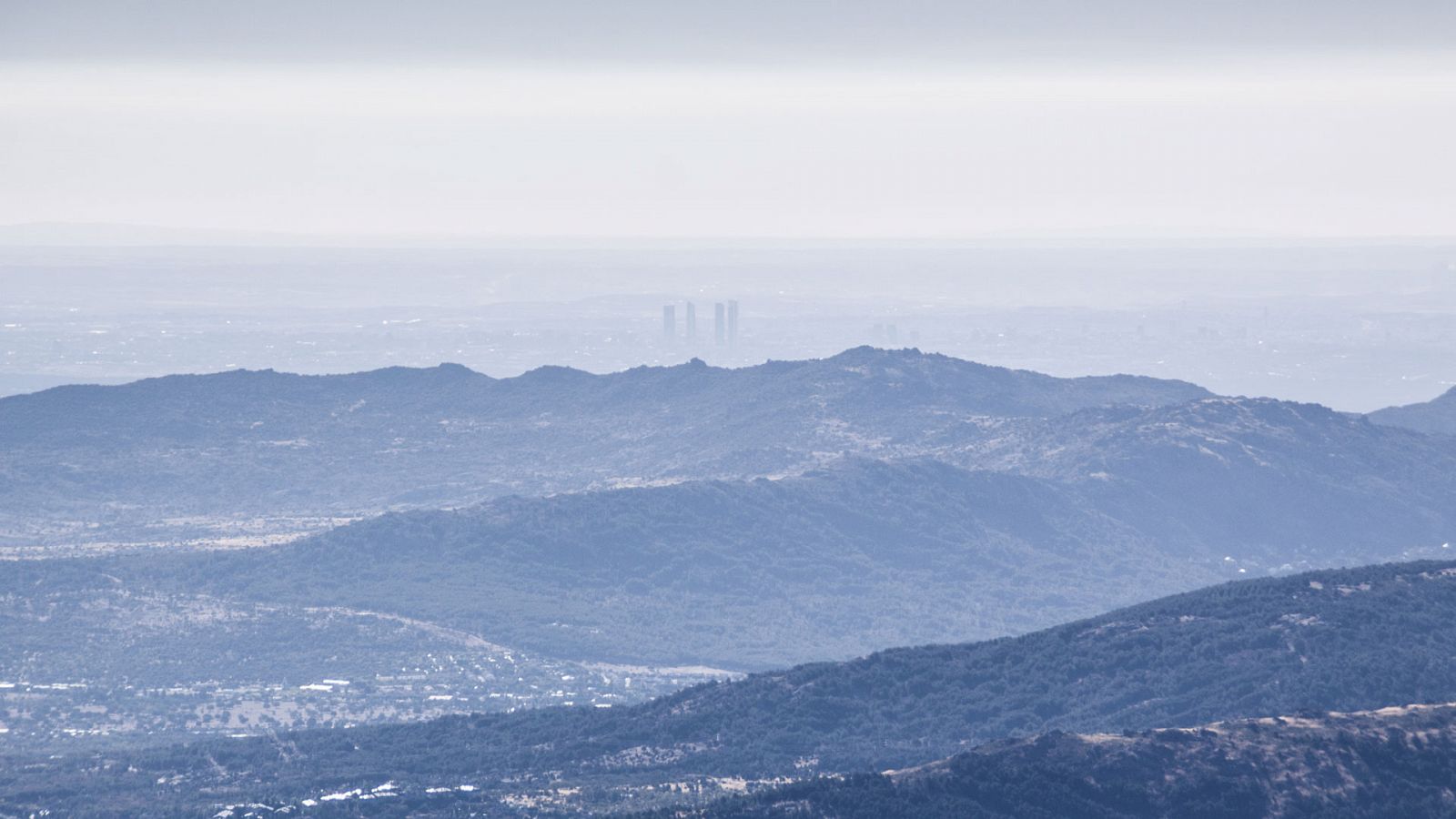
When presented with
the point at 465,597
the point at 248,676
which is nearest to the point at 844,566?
the point at 465,597

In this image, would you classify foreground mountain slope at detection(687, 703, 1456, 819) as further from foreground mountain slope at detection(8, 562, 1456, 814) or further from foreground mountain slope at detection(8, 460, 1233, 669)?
foreground mountain slope at detection(8, 460, 1233, 669)

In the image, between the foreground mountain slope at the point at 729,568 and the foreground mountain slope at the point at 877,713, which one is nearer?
the foreground mountain slope at the point at 877,713

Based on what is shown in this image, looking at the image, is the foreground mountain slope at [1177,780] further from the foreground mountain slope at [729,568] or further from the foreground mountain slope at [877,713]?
the foreground mountain slope at [729,568]

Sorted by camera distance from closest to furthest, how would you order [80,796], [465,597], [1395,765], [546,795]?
[1395,765]
[546,795]
[80,796]
[465,597]

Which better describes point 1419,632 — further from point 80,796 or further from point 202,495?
point 202,495

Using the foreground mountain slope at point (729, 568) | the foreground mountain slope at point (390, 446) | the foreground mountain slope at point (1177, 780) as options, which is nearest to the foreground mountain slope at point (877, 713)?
the foreground mountain slope at point (1177, 780)

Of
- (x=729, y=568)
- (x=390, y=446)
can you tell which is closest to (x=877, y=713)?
(x=729, y=568)

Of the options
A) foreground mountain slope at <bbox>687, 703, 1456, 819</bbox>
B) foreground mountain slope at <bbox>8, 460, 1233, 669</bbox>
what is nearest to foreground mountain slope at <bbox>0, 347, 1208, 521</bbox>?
foreground mountain slope at <bbox>8, 460, 1233, 669</bbox>
